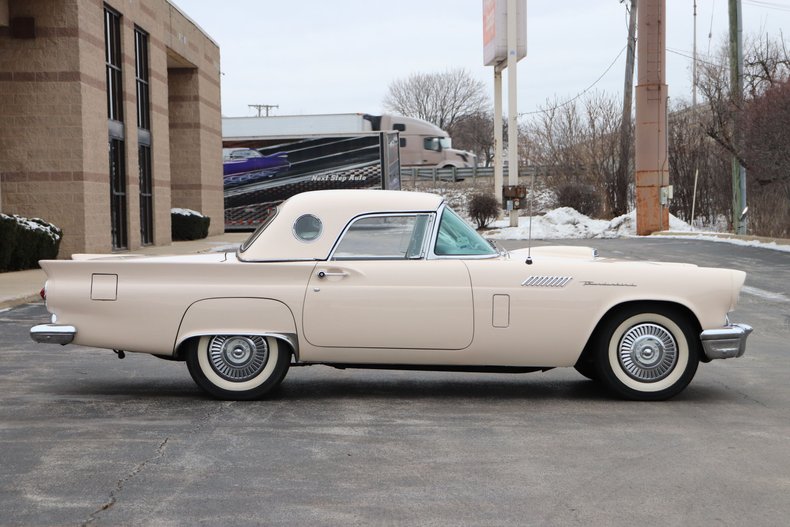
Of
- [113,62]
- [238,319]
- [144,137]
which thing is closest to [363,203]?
[238,319]

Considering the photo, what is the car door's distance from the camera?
6.72 m

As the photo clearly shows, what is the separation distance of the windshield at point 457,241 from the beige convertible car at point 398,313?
0.02 m

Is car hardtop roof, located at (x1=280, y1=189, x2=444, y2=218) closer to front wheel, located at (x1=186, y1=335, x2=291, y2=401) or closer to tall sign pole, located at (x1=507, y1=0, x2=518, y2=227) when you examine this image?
front wheel, located at (x1=186, y1=335, x2=291, y2=401)

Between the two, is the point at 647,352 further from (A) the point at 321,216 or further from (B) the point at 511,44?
(B) the point at 511,44

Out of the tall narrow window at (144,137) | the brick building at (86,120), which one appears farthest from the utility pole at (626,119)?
the tall narrow window at (144,137)

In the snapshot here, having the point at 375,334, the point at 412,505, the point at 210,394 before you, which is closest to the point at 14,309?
the point at 210,394

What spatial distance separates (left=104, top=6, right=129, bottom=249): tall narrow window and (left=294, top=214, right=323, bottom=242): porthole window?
19116 millimetres

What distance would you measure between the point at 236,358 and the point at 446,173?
5174cm

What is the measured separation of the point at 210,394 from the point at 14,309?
7793 millimetres

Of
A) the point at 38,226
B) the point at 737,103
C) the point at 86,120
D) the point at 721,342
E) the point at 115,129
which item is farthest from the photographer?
the point at 737,103

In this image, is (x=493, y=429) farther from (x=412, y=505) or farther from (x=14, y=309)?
(x=14, y=309)

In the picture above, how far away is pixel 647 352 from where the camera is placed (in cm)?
681

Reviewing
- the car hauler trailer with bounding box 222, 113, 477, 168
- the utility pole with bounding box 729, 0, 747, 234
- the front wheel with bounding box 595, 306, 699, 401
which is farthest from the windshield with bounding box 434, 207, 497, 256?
the car hauler trailer with bounding box 222, 113, 477, 168

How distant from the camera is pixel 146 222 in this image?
29.2 metres
